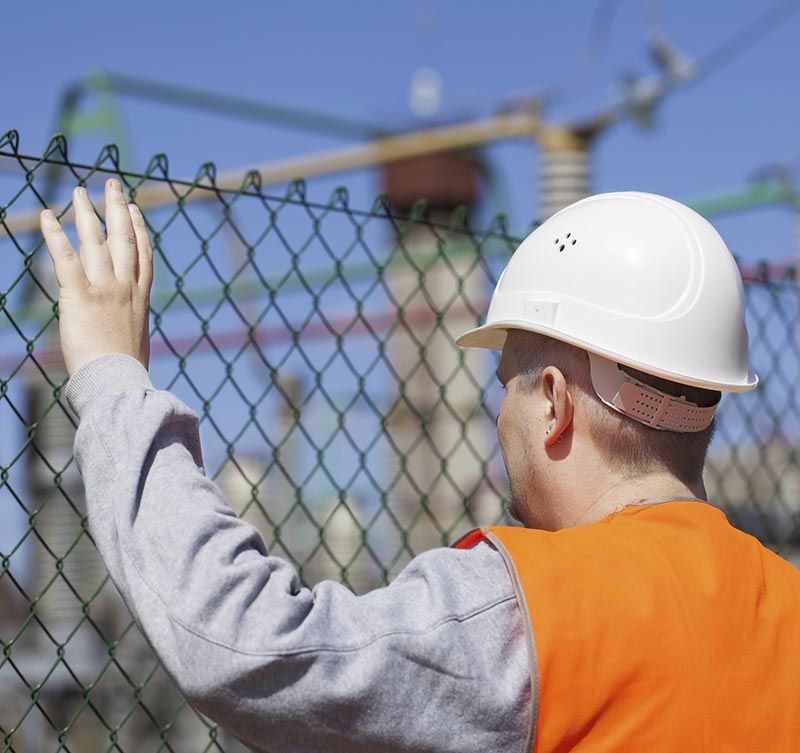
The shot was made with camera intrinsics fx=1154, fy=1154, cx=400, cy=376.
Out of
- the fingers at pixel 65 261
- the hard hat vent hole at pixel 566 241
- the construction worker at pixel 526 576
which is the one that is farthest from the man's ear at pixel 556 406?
the fingers at pixel 65 261

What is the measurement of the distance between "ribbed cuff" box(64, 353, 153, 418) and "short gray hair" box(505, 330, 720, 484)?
0.63m

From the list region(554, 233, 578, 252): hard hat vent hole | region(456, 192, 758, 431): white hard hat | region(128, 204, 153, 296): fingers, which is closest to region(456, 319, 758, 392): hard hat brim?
region(456, 192, 758, 431): white hard hat

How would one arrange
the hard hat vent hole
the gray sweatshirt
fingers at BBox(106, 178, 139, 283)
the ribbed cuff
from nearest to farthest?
the gray sweatshirt → the ribbed cuff → fingers at BBox(106, 178, 139, 283) → the hard hat vent hole

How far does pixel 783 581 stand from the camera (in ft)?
5.80

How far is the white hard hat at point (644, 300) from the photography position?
1.84 meters

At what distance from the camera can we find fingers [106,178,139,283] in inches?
69.3

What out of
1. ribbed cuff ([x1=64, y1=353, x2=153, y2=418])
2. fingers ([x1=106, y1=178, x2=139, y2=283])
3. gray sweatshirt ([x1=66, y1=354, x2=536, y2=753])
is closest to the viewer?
gray sweatshirt ([x1=66, y1=354, x2=536, y2=753])

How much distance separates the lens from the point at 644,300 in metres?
1.87

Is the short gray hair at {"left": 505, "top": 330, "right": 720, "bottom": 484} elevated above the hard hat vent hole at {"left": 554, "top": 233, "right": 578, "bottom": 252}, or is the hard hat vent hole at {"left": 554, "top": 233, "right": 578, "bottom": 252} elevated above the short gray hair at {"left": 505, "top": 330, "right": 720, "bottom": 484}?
the hard hat vent hole at {"left": 554, "top": 233, "right": 578, "bottom": 252}

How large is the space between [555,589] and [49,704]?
9.46 m

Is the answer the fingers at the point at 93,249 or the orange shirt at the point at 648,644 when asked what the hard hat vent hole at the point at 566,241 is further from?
the fingers at the point at 93,249

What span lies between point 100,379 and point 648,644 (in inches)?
33.6

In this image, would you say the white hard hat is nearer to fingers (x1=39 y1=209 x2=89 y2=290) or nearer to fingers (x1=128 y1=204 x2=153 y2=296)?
fingers (x1=128 y1=204 x2=153 y2=296)

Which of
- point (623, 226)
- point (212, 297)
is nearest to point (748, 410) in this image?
point (623, 226)
